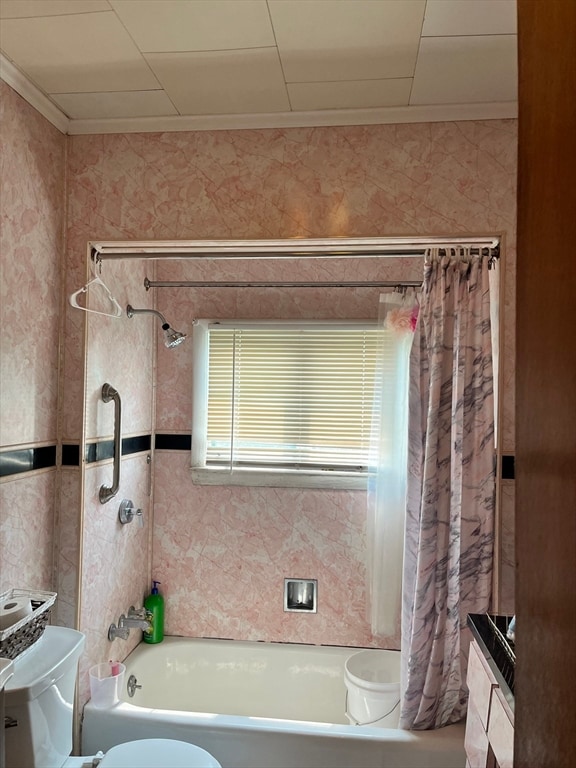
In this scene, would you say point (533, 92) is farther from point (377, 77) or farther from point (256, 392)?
point (256, 392)

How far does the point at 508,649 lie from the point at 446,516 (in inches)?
27.2

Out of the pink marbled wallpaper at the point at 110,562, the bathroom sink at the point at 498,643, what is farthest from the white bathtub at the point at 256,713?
the bathroom sink at the point at 498,643

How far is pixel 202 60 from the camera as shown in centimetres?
165

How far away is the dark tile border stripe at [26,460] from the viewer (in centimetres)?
173

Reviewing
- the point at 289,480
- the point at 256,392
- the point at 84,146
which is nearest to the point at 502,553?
the point at 289,480

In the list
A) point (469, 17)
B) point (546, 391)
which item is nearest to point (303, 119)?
point (469, 17)

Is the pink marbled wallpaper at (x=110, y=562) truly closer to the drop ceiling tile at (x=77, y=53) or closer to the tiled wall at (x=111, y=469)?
the tiled wall at (x=111, y=469)

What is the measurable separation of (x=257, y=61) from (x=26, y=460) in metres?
1.48

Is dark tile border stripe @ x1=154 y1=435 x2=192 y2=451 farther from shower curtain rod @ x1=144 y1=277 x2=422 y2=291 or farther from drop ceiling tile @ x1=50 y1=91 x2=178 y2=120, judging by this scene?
drop ceiling tile @ x1=50 y1=91 x2=178 y2=120

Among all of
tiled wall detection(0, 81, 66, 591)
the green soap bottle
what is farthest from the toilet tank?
the green soap bottle

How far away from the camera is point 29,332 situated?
1859 mm

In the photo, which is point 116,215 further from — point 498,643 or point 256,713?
point 256,713

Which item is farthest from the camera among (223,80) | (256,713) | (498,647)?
(256,713)

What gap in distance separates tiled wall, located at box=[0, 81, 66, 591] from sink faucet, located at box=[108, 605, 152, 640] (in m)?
0.50
